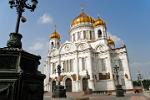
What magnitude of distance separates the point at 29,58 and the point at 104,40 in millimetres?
40191

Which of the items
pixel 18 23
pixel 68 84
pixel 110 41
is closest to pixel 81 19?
pixel 110 41

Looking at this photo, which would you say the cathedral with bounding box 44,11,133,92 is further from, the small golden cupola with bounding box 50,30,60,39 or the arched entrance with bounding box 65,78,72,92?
the small golden cupola with bounding box 50,30,60,39

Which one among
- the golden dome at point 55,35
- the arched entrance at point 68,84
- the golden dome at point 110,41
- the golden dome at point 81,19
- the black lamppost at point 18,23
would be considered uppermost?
the golden dome at point 81,19

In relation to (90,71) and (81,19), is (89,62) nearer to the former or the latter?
(90,71)

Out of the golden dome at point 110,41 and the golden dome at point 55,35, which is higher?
the golden dome at point 55,35

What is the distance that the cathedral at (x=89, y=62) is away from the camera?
39.5 metres

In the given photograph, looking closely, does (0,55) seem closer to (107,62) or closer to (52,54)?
(107,62)

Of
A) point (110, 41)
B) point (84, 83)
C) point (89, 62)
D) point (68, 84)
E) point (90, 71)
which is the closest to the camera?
point (90, 71)

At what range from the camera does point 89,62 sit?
4091 centimetres

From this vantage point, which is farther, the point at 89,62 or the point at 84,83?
the point at 89,62

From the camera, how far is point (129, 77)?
38.8 metres

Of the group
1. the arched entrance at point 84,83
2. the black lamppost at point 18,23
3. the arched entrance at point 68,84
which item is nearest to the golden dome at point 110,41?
the arched entrance at point 84,83

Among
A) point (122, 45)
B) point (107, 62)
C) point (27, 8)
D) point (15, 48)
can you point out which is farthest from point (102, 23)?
point (15, 48)

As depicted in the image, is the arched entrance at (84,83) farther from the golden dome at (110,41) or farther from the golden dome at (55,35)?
the golden dome at (55,35)
